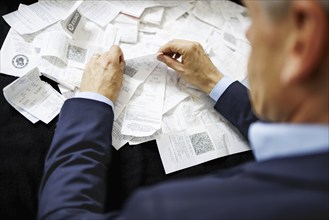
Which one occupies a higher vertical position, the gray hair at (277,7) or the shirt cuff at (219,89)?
the gray hair at (277,7)

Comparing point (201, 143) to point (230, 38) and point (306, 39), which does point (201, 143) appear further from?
point (306, 39)

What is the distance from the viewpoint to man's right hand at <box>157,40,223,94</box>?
1.13 metres

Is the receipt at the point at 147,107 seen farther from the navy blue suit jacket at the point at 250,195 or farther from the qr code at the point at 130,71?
the navy blue suit jacket at the point at 250,195

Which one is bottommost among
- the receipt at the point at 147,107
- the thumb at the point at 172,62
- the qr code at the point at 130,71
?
the receipt at the point at 147,107

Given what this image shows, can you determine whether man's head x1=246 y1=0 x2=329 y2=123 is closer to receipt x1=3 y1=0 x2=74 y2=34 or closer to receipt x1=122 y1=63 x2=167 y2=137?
receipt x1=122 y1=63 x2=167 y2=137

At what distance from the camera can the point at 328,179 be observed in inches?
20.0

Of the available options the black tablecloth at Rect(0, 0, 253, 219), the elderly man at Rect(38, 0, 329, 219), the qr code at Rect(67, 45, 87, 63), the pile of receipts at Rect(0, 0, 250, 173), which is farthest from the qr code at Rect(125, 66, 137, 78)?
the elderly man at Rect(38, 0, 329, 219)

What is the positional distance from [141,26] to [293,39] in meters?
0.88

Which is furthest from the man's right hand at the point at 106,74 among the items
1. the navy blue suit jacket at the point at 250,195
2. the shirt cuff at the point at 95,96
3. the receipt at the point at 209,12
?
the navy blue suit jacket at the point at 250,195

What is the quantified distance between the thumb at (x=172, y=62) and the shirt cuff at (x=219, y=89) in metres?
0.13

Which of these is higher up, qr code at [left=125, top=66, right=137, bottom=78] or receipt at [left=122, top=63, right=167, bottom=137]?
qr code at [left=125, top=66, right=137, bottom=78]

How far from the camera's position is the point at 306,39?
1.47ft

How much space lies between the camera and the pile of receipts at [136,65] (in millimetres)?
1039

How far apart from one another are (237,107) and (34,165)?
61 cm
